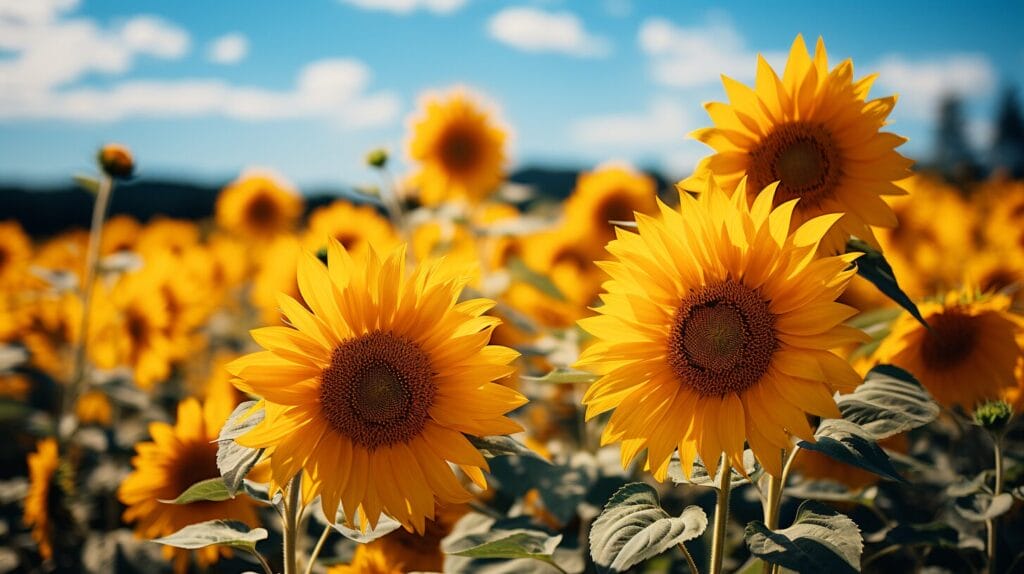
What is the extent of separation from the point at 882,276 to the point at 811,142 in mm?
370

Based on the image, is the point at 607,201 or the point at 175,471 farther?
the point at 607,201

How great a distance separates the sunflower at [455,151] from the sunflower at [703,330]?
3236mm

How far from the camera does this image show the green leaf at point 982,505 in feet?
6.07

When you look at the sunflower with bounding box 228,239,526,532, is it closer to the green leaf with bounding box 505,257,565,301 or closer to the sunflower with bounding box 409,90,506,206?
the green leaf with bounding box 505,257,565,301

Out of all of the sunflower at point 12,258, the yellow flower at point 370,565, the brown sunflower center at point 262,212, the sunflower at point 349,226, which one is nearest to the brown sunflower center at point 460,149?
the sunflower at point 349,226

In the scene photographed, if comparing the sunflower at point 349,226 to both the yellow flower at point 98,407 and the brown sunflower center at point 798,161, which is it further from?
the brown sunflower center at point 798,161

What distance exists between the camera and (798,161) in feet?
5.81

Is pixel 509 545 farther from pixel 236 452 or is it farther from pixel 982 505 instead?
pixel 982 505

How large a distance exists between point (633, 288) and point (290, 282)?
9.13 feet

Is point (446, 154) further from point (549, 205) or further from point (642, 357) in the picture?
point (642, 357)

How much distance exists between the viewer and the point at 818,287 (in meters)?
1.44

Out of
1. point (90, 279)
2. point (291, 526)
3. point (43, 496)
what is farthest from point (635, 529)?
point (90, 279)

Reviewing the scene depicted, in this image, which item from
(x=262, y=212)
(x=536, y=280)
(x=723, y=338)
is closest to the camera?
(x=723, y=338)

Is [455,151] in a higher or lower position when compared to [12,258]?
higher
